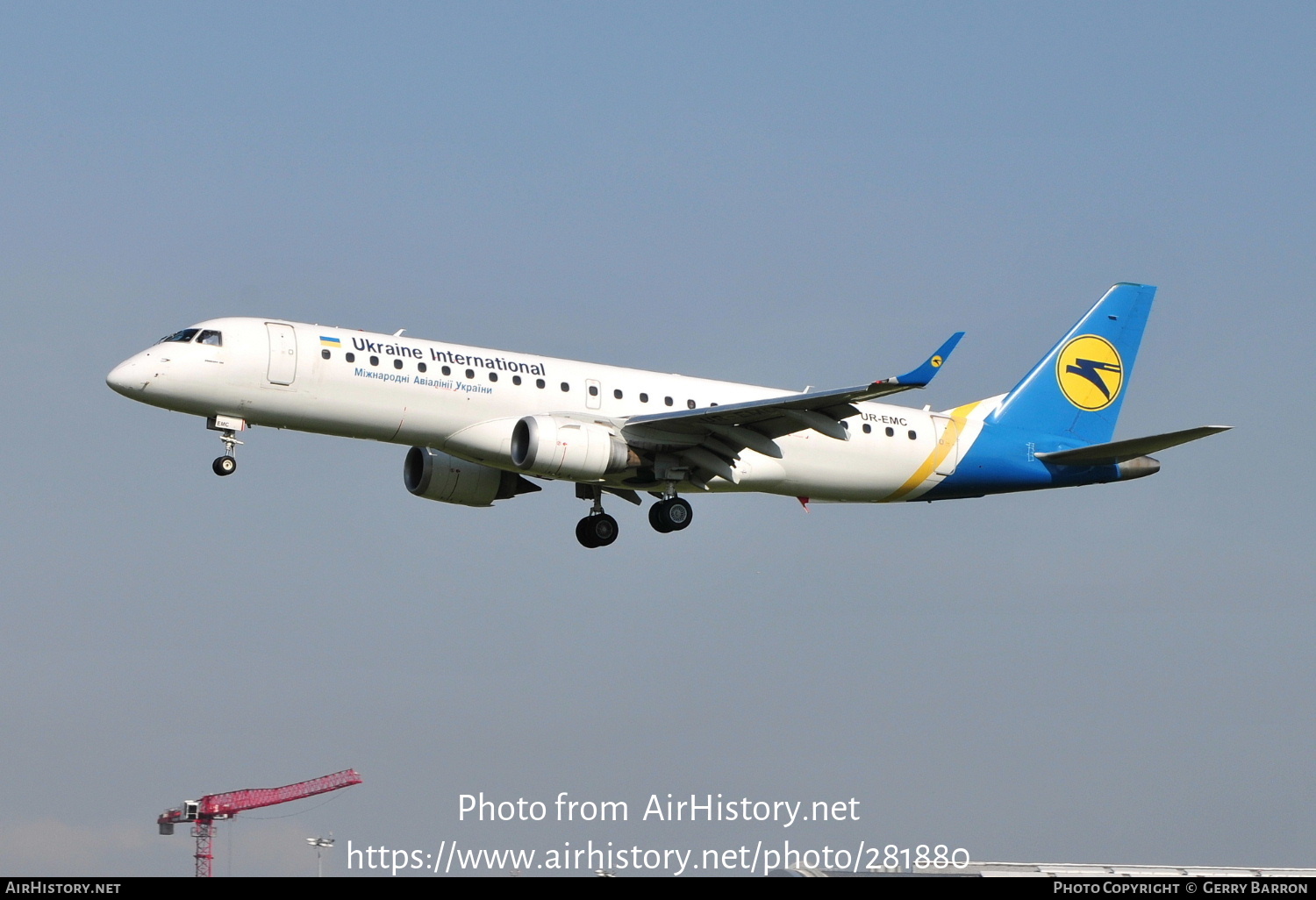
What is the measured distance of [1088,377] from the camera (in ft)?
146

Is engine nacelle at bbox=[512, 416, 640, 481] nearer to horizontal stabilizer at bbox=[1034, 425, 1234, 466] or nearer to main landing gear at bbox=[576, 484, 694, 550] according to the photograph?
main landing gear at bbox=[576, 484, 694, 550]

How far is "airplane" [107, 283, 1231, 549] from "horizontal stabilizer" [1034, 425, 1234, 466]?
0.06 metres

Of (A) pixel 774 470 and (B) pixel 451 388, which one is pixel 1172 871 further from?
(B) pixel 451 388

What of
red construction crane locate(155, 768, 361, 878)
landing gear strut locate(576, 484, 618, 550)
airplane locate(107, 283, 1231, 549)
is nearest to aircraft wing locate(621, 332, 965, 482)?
airplane locate(107, 283, 1231, 549)

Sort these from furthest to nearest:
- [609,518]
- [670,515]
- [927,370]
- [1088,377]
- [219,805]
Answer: [219,805] < [1088,377] < [609,518] < [670,515] < [927,370]

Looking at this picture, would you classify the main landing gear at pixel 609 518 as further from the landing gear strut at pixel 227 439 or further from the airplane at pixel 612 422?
the landing gear strut at pixel 227 439

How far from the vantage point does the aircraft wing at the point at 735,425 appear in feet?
117

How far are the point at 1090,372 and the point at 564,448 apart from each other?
16.5 metres

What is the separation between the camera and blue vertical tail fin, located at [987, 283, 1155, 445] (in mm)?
43219

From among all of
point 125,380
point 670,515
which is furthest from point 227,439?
point 670,515

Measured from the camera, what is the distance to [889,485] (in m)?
40.7

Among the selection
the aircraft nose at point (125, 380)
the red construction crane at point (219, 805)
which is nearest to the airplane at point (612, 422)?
the aircraft nose at point (125, 380)

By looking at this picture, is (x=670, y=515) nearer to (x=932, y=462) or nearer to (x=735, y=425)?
(x=735, y=425)
